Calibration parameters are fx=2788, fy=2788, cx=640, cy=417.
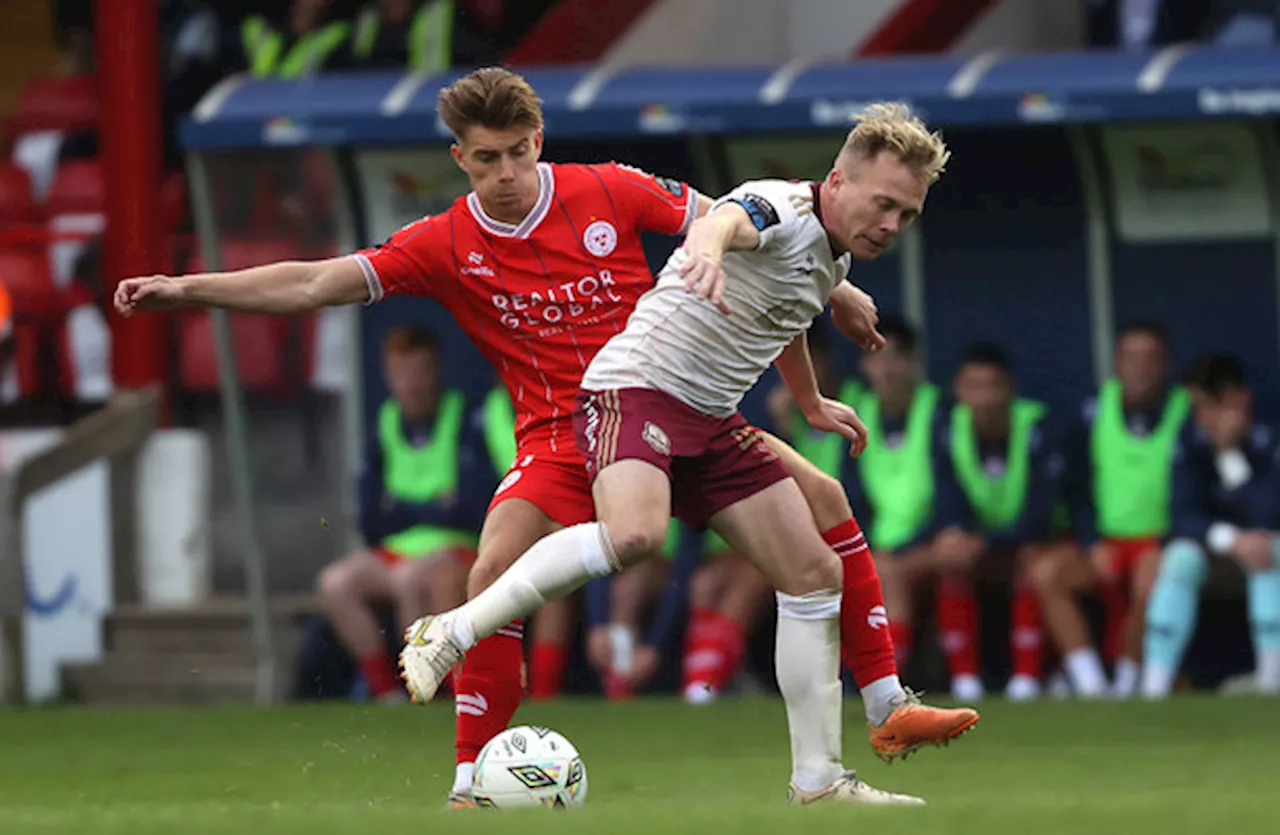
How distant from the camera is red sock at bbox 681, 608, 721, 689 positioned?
1188 cm

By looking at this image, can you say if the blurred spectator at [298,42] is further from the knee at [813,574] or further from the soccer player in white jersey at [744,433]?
the knee at [813,574]

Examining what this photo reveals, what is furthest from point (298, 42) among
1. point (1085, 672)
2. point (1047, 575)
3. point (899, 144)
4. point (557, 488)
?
point (899, 144)

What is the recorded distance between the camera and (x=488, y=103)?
6.70 m

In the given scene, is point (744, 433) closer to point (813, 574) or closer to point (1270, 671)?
point (813, 574)

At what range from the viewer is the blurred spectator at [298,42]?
46.0 ft

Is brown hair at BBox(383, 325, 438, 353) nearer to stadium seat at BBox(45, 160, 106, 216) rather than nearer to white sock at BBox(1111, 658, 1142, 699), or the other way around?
stadium seat at BBox(45, 160, 106, 216)

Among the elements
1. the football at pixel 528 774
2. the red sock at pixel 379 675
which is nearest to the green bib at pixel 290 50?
the red sock at pixel 379 675

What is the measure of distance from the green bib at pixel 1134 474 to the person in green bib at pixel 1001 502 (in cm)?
19

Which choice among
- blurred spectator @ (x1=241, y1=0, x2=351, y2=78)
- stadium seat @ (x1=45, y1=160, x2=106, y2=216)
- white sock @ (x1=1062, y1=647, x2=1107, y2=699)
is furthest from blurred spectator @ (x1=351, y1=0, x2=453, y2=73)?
white sock @ (x1=1062, y1=647, x2=1107, y2=699)

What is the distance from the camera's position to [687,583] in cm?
1216

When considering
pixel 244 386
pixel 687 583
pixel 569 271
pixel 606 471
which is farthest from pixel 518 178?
pixel 244 386

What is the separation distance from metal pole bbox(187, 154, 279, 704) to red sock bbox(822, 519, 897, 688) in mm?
6421

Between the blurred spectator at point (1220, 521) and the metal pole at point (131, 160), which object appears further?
the metal pole at point (131, 160)

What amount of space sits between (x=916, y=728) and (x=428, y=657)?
4.00 ft
